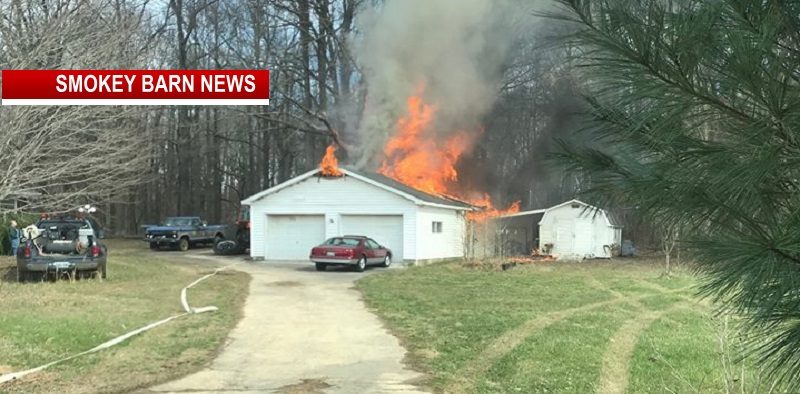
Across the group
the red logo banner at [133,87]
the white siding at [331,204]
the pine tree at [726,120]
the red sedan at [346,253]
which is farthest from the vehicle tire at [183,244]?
the pine tree at [726,120]

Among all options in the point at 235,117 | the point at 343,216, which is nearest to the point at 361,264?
the point at 343,216

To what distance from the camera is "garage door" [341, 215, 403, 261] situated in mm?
26422

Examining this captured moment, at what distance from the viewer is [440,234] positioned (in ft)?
93.2

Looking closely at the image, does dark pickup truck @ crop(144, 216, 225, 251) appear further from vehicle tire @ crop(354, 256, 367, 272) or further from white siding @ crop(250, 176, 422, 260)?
vehicle tire @ crop(354, 256, 367, 272)

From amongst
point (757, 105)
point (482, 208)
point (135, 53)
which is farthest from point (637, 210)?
point (482, 208)

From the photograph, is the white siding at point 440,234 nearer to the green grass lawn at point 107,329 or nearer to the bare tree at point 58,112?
the green grass lawn at point 107,329

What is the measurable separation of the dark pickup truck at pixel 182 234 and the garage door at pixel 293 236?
5.76 metres

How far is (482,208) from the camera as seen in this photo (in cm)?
3394

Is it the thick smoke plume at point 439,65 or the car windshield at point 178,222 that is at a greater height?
the thick smoke plume at point 439,65

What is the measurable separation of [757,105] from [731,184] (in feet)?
0.89

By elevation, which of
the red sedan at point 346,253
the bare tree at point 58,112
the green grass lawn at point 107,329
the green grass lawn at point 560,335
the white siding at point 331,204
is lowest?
the green grass lawn at point 560,335

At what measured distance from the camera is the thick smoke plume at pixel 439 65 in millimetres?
32750

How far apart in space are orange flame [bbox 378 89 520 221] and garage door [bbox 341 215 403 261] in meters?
7.31

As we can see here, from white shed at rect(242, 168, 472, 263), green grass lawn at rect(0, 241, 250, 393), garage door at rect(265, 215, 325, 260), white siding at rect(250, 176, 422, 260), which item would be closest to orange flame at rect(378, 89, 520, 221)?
white shed at rect(242, 168, 472, 263)
